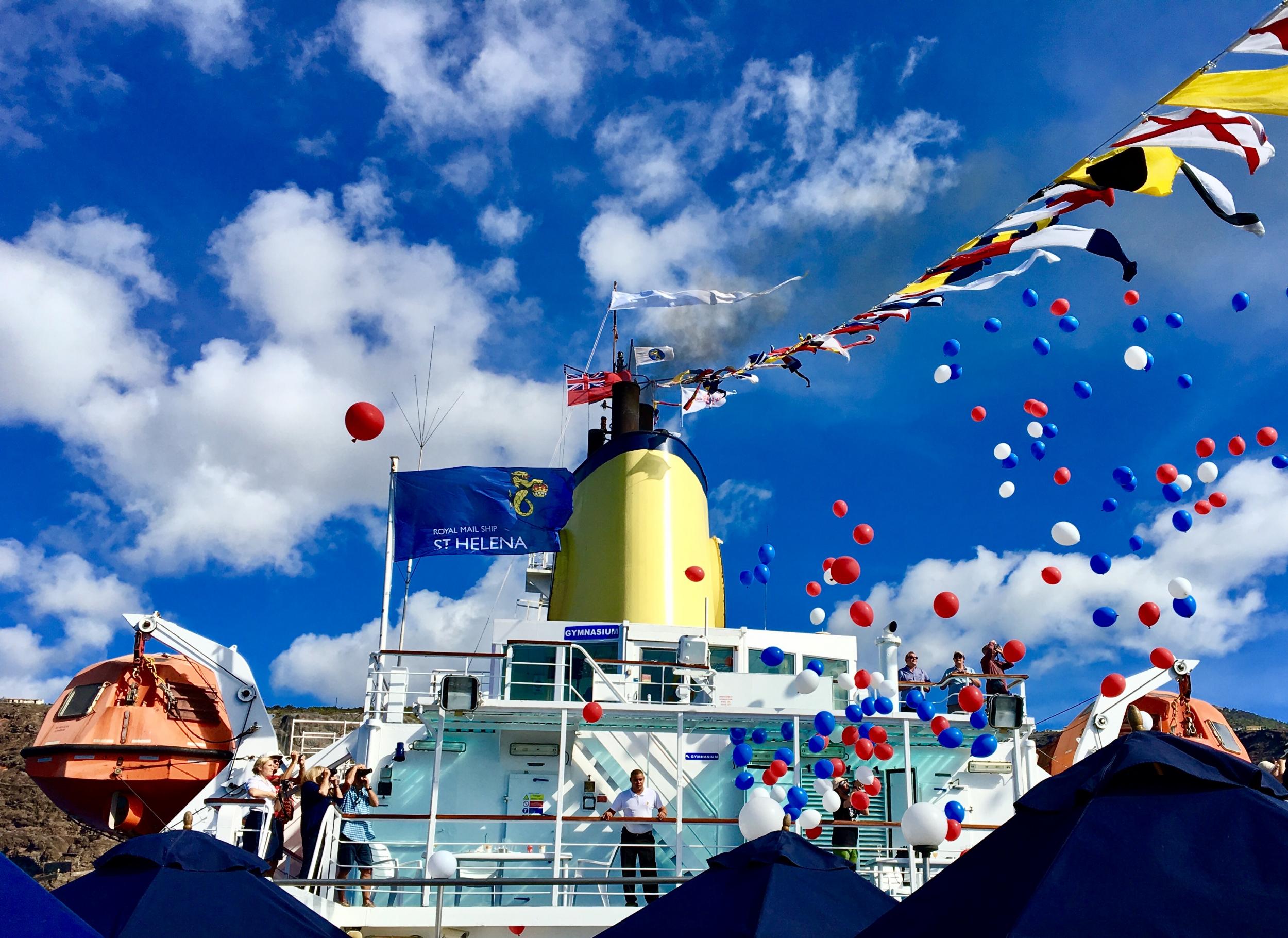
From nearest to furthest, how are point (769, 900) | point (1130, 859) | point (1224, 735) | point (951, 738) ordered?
point (1130, 859) → point (769, 900) → point (951, 738) → point (1224, 735)

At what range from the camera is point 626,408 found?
17.9m

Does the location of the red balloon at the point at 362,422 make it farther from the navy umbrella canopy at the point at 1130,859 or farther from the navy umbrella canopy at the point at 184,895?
the navy umbrella canopy at the point at 1130,859

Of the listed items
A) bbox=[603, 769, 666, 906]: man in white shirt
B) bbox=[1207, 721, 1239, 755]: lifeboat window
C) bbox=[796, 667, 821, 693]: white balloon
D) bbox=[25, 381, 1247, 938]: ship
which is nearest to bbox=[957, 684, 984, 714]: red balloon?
bbox=[25, 381, 1247, 938]: ship

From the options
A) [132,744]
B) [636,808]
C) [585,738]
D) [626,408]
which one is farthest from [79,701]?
[636,808]

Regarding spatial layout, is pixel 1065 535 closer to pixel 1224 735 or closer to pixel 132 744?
pixel 1224 735

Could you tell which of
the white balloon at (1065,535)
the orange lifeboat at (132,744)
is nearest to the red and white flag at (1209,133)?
the white balloon at (1065,535)

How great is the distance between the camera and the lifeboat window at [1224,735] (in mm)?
15133

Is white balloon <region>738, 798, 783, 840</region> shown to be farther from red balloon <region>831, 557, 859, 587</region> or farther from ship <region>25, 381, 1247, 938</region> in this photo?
red balloon <region>831, 557, 859, 587</region>

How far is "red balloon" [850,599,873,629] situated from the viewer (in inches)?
495

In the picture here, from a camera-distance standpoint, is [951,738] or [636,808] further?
[951,738]

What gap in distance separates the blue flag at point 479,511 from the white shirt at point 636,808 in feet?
15.3

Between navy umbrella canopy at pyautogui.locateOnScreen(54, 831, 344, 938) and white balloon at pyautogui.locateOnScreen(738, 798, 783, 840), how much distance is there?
3.63 metres

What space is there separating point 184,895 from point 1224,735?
580 inches

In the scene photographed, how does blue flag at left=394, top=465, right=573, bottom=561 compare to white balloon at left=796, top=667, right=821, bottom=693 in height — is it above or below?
above
